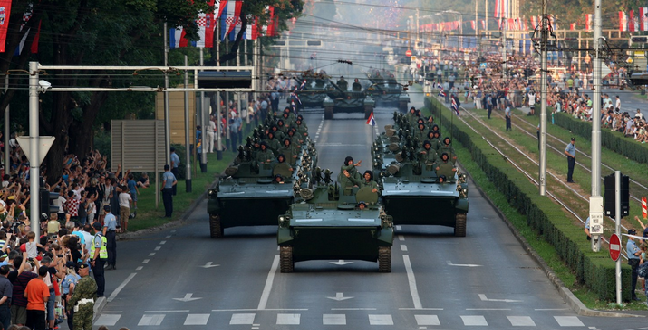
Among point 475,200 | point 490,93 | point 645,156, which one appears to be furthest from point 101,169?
point 490,93

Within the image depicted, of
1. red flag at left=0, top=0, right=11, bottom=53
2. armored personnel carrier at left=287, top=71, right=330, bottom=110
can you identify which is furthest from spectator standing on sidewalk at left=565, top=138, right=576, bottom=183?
armored personnel carrier at left=287, top=71, right=330, bottom=110

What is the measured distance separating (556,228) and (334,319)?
10518 mm

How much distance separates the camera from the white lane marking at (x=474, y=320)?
26.1 meters

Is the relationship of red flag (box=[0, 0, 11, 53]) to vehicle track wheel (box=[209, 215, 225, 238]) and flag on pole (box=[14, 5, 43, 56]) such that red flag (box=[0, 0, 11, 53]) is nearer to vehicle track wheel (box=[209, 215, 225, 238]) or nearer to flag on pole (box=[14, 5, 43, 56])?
flag on pole (box=[14, 5, 43, 56])

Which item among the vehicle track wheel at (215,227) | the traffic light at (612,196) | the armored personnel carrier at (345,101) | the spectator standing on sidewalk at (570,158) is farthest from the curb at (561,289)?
the armored personnel carrier at (345,101)

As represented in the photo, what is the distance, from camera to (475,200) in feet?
167

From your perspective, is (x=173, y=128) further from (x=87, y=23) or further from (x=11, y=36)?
(x=11, y=36)

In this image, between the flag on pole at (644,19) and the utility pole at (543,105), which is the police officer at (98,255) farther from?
the flag on pole at (644,19)

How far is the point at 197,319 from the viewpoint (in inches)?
1051

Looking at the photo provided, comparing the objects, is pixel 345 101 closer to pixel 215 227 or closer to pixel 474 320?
pixel 215 227

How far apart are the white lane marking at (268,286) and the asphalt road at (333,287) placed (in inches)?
0.9

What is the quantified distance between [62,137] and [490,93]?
5081 cm

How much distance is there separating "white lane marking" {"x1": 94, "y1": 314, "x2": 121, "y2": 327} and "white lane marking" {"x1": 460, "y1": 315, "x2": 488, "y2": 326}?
618 centimetres

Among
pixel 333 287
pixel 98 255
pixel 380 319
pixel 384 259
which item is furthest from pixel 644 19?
pixel 380 319
